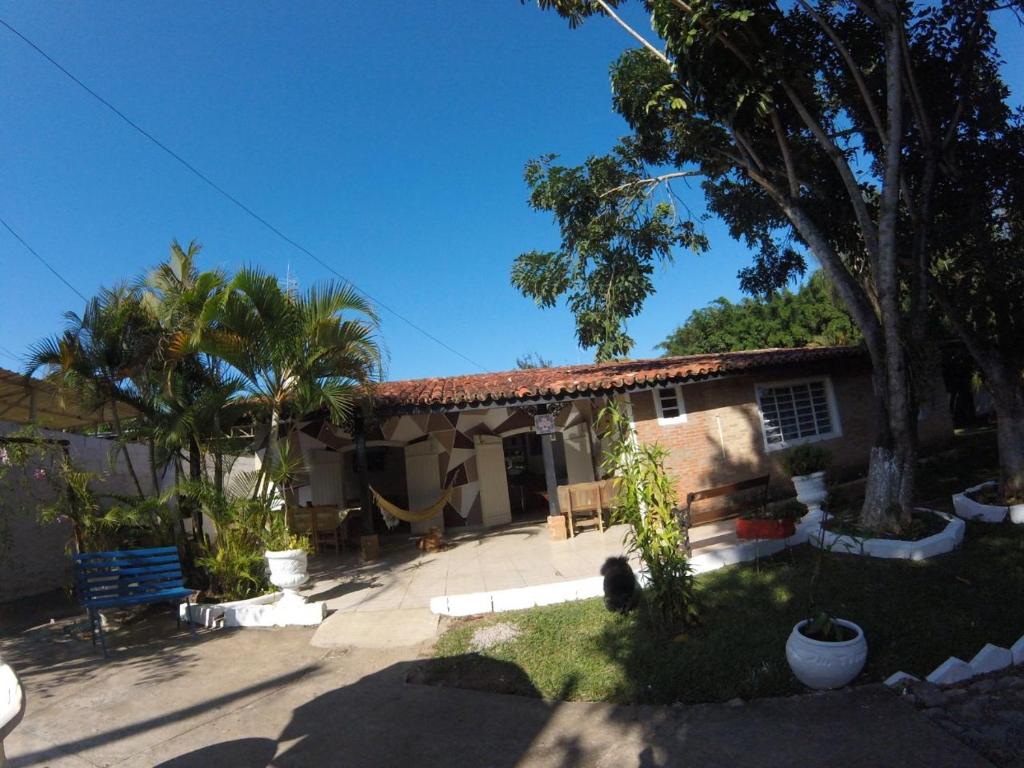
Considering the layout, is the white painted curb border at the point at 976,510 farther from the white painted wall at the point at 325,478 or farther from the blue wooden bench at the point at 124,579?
the white painted wall at the point at 325,478

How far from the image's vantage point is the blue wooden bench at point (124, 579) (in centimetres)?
600

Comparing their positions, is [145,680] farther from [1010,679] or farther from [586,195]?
[586,195]

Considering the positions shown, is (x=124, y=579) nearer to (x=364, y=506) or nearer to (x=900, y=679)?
(x=364, y=506)

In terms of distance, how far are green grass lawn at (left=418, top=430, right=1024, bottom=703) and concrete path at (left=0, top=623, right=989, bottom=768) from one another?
22 cm

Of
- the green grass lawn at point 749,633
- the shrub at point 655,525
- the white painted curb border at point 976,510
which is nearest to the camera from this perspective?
the green grass lawn at point 749,633

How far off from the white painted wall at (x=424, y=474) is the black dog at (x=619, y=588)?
695 cm

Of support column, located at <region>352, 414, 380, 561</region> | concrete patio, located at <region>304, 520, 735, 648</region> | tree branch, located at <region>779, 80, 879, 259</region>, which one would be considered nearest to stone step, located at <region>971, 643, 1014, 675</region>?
concrete patio, located at <region>304, 520, 735, 648</region>

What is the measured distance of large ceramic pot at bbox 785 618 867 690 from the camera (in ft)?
13.0

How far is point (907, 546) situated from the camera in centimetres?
635

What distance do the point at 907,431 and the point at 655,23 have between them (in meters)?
5.62

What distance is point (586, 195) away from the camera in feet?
30.9

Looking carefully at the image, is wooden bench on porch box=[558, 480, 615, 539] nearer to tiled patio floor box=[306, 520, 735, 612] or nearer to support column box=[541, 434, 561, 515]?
support column box=[541, 434, 561, 515]

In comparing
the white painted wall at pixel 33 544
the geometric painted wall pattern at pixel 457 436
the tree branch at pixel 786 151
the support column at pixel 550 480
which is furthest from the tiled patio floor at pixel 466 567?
the tree branch at pixel 786 151

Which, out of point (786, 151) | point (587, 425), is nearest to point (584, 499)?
point (587, 425)
